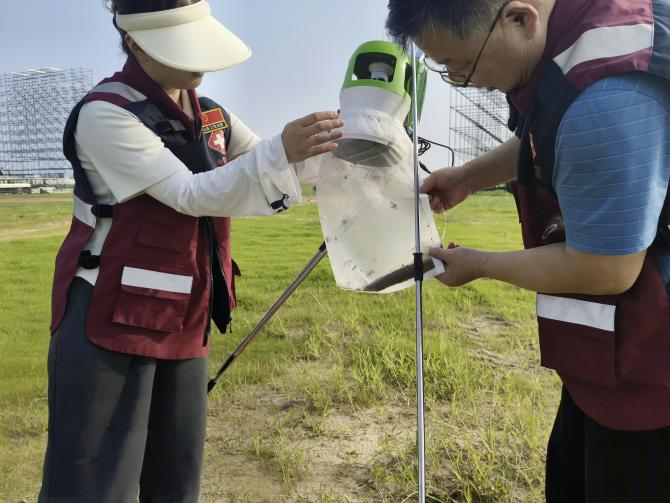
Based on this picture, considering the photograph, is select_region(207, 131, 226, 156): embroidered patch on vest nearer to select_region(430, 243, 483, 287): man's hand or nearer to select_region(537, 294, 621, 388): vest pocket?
select_region(430, 243, 483, 287): man's hand

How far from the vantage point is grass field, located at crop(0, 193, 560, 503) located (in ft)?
7.79

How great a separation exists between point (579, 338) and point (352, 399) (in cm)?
206

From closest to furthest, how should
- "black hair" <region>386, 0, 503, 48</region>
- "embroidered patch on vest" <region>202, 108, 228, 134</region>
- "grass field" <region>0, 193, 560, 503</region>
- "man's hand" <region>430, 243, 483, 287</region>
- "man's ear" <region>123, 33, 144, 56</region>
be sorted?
"black hair" <region>386, 0, 503, 48</region> < "man's hand" <region>430, 243, 483, 287</region> < "man's ear" <region>123, 33, 144, 56</region> < "embroidered patch on vest" <region>202, 108, 228, 134</region> < "grass field" <region>0, 193, 560, 503</region>

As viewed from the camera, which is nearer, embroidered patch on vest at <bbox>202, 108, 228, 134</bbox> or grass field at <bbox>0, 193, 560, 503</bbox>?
embroidered patch on vest at <bbox>202, 108, 228, 134</bbox>

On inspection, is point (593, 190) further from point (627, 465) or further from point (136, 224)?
point (136, 224)

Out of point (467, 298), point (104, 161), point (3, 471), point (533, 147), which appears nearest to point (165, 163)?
point (104, 161)

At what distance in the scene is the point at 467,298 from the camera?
5230 mm

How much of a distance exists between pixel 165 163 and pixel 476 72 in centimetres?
83

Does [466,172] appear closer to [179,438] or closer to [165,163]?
[165,163]

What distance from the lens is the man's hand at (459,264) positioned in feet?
4.38

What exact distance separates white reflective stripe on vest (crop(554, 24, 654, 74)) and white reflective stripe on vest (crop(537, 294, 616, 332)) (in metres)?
0.48

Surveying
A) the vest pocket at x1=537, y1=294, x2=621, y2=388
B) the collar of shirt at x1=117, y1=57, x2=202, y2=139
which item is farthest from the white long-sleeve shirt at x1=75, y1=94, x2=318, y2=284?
the vest pocket at x1=537, y1=294, x2=621, y2=388

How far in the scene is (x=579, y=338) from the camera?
3.90 feet

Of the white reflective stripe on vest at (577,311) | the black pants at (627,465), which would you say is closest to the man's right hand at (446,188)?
the white reflective stripe on vest at (577,311)
